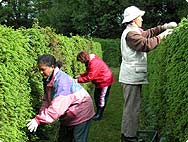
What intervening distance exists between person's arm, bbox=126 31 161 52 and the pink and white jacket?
114cm

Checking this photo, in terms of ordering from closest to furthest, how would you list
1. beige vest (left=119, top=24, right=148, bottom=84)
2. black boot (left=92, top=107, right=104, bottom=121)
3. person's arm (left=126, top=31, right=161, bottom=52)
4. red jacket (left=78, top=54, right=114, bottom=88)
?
person's arm (left=126, top=31, right=161, bottom=52), beige vest (left=119, top=24, right=148, bottom=84), red jacket (left=78, top=54, right=114, bottom=88), black boot (left=92, top=107, right=104, bottom=121)

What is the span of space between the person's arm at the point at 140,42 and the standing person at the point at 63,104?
114cm

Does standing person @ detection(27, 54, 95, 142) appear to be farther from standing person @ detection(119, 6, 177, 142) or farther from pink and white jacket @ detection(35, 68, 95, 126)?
standing person @ detection(119, 6, 177, 142)

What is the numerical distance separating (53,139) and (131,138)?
5.26ft

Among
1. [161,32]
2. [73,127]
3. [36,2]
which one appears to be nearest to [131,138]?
[73,127]

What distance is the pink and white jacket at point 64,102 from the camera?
5.00 metres

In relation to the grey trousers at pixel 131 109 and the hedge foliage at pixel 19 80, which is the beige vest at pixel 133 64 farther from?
the hedge foliage at pixel 19 80

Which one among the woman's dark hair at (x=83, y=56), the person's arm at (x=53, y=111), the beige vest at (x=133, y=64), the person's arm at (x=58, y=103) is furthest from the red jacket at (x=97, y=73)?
the person's arm at (x=53, y=111)

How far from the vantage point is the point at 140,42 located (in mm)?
6059

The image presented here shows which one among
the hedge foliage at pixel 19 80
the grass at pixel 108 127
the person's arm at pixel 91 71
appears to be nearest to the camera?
the hedge foliage at pixel 19 80

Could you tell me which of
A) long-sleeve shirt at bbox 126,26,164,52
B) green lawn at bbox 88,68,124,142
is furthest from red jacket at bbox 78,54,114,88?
long-sleeve shirt at bbox 126,26,164,52

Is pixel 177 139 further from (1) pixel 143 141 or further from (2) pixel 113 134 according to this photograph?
(2) pixel 113 134

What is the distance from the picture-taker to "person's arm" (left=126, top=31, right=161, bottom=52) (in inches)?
236

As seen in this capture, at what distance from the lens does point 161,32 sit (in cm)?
677
